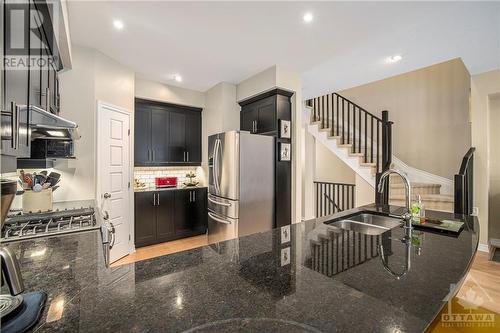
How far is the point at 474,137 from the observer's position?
3553mm

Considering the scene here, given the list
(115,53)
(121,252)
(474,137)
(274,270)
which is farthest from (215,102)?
(474,137)

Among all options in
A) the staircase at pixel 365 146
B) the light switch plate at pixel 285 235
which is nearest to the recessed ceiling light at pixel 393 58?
the staircase at pixel 365 146

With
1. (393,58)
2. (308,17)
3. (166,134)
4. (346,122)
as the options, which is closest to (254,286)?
(308,17)

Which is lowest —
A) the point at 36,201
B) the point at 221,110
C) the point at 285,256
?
the point at 285,256

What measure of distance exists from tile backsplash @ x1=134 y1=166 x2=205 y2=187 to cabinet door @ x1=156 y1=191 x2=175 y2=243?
0.55 metres

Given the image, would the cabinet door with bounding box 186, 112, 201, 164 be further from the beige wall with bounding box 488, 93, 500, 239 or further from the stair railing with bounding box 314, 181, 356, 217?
the beige wall with bounding box 488, 93, 500, 239

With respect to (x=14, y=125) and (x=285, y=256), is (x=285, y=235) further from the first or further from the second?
(x=14, y=125)

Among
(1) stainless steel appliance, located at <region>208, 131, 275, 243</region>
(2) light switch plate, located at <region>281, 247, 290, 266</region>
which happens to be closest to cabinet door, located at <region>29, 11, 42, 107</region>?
(2) light switch plate, located at <region>281, 247, 290, 266</region>

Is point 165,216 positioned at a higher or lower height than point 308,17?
lower

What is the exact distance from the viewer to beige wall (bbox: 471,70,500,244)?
3.43 metres

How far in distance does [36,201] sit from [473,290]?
423 cm

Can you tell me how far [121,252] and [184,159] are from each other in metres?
1.83

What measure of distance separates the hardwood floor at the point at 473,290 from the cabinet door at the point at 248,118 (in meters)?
2.09

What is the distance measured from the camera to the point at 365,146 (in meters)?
4.56
